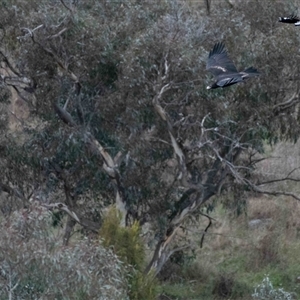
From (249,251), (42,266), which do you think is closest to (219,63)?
(42,266)

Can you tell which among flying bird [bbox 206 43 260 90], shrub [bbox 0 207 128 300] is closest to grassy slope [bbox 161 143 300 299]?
flying bird [bbox 206 43 260 90]

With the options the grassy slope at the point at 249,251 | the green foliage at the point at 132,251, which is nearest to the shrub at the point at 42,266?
the green foliage at the point at 132,251

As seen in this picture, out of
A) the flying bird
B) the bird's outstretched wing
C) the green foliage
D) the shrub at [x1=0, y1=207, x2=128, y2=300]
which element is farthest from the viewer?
the bird's outstretched wing

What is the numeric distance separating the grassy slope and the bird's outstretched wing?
4.97 m

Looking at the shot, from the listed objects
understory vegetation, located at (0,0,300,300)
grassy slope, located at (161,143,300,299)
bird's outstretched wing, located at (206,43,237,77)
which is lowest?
grassy slope, located at (161,143,300,299)

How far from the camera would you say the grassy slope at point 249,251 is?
57.4 feet

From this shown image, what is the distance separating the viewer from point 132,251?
38.5 feet

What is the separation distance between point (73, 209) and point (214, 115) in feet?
9.32

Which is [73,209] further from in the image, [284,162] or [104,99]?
[284,162]

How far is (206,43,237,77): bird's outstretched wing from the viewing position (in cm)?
1161

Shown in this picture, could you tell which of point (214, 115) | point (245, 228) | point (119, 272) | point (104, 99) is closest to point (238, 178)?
point (214, 115)

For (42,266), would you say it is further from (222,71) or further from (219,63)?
(219,63)

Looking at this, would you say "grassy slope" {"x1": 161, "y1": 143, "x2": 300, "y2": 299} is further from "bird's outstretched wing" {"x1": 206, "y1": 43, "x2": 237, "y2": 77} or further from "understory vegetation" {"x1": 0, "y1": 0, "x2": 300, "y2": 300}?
"bird's outstretched wing" {"x1": 206, "y1": 43, "x2": 237, "y2": 77}

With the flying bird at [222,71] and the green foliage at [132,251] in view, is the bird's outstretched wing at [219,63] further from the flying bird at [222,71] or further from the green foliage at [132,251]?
the green foliage at [132,251]
